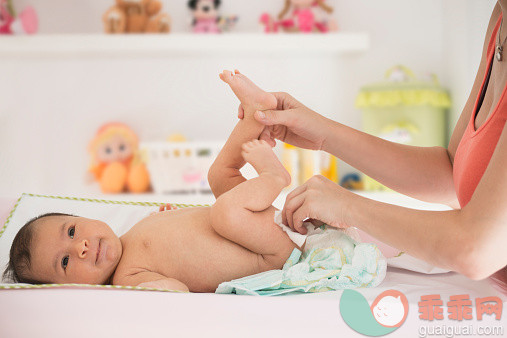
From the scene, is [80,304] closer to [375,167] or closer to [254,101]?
[254,101]

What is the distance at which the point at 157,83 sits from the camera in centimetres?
270

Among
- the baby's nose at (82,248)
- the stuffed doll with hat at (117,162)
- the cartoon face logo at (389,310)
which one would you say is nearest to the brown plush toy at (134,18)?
the stuffed doll with hat at (117,162)

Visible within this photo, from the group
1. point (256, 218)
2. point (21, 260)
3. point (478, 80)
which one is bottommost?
point (21, 260)

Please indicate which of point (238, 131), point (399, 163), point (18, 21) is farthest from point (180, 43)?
point (399, 163)

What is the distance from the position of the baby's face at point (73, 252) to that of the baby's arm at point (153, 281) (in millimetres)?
71

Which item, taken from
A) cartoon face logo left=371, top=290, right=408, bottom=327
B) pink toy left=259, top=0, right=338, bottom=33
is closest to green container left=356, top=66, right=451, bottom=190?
pink toy left=259, top=0, right=338, bottom=33

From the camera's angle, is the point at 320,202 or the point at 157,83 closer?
the point at 320,202

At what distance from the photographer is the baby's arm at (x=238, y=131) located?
1.13 meters

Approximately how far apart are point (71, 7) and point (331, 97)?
4.23ft

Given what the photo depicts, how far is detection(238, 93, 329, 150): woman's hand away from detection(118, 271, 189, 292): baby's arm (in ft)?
1.15

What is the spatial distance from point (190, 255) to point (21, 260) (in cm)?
33

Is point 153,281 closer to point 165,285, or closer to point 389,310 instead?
point 165,285

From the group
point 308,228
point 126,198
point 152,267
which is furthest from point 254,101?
point 126,198

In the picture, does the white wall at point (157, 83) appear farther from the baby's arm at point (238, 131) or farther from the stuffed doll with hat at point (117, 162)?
the baby's arm at point (238, 131)
